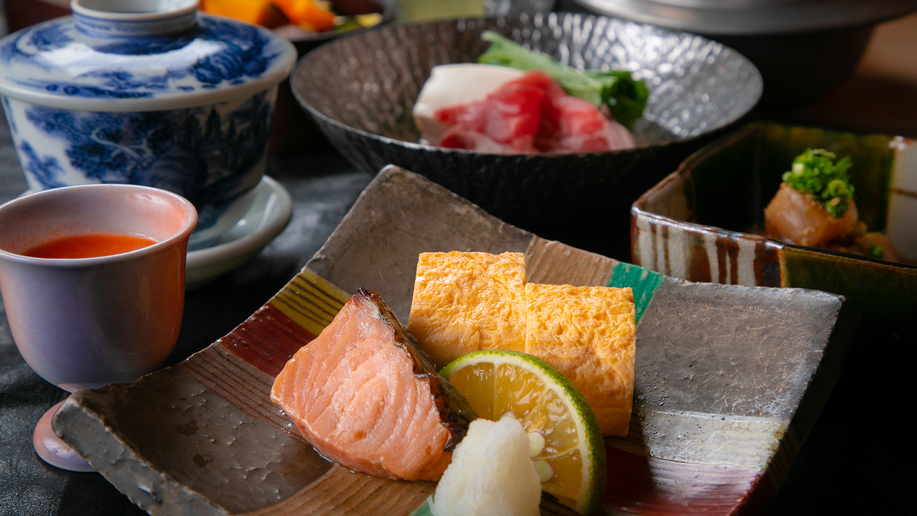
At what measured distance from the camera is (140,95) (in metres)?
1.26

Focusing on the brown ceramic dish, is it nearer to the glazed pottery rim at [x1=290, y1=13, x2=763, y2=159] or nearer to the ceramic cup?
the glazed pottery rim at [x1=290, y1=13, x2=763, y2=159]

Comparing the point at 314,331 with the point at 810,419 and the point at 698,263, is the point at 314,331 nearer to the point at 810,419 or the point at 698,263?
the point at 698,263

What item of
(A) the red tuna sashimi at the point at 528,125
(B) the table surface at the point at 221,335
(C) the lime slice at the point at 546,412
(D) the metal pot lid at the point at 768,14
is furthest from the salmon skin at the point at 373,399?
(D) the metal pot lid at the point at 768,14

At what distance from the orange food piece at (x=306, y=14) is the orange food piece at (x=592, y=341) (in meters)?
1.68

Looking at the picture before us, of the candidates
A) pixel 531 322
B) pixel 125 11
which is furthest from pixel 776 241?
pixel 125 11

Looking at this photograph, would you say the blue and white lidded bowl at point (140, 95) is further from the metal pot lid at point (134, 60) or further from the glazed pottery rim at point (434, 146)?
the glazed pottery rim at point (434, 146)

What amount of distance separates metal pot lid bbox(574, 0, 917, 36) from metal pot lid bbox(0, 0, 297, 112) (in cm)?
127

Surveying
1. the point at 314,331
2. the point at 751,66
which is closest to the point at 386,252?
the point at 314,331

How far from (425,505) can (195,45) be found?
104 cm

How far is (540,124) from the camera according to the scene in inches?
76.3

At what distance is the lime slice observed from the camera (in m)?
0.91

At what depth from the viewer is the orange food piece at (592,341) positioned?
1.03m

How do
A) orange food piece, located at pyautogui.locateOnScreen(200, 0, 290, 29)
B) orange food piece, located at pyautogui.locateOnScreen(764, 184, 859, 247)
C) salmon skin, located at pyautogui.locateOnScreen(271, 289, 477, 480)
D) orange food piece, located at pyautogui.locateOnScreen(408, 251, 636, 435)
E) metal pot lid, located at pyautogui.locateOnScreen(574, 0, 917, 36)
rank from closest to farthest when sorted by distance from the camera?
salmon skin, located at pyautogui.locateOnScreen(271, 289, 477, 480) → orange food piece, located at pyautogui.locateOnScreen(408, 251, 636, 435) → orange food piece, located at pyautogui.locateOnScreen(764, 184, 859, 247) → metal pot lid, located at pyautogui.locateOnScreen(574, 0, 917, 36) → orange food piece, located at pyautogui.locateOnScreen(200, 0, 290, 29)

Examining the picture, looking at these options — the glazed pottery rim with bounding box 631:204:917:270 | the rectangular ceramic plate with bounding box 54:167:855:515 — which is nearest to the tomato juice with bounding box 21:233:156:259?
the rectangular ceramic plate with bounding box 54:167:855:515
